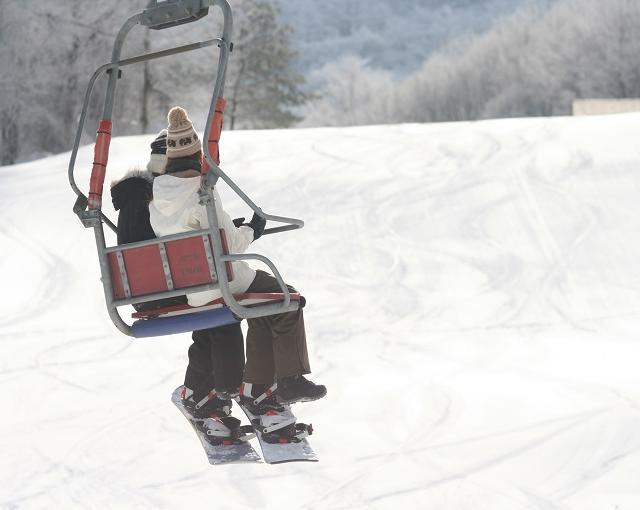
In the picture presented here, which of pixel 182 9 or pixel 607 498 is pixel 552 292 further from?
pixel 182 9

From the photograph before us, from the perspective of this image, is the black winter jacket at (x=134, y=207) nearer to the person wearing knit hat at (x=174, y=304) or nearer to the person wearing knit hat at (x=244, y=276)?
the person wearing knit hat at (x=174, y=304)

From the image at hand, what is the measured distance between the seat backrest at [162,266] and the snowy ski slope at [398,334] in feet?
4.66

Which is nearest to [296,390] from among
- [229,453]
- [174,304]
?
[229,453]

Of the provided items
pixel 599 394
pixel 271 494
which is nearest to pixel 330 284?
pixel 599 394

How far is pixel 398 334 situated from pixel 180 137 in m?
4.45

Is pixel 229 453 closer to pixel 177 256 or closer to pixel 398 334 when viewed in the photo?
pixel 177 256

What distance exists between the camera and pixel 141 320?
409 centimetres

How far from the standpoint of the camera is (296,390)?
4324mm

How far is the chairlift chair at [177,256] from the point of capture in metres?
3.72

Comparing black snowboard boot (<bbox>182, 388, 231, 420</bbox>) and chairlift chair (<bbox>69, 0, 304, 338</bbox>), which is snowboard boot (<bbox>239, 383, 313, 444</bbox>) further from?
chairlift chair (<bbox>69, 0, 304, 338</bbox>)

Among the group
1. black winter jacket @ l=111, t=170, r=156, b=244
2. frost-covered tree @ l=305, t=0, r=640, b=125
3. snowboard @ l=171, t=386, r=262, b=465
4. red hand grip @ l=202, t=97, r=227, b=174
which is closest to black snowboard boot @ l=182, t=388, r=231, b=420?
snowboard @ l=171, t=386, r=262, b=465

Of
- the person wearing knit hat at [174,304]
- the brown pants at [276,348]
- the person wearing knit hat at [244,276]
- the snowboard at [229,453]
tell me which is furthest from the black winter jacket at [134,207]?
the snowboard at [229,453]

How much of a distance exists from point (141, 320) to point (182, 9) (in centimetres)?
131

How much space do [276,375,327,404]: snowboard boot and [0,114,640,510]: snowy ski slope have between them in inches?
30.0
